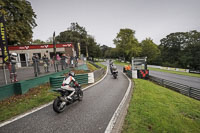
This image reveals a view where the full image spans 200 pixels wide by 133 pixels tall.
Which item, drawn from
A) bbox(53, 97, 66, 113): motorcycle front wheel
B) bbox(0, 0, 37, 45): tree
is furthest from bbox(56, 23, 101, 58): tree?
bbox(53, 97, 66, 113): motorcycle front wheel

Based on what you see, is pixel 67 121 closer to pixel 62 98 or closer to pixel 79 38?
pixel 62 98

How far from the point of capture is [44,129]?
308cm

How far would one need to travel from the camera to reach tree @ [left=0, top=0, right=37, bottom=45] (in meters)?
16.2

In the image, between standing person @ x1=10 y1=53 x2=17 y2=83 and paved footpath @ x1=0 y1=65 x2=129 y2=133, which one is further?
standing person @ x1=10 y1=53 x2=17 y2=83

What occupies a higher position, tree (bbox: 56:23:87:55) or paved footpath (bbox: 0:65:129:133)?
tree (bbox: 56:23:87:55)

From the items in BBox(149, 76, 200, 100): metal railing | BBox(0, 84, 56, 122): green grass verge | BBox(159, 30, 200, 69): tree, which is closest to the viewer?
BBox(0, 84, 56, 122): green grass verge

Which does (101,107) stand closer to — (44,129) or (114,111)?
(114,111)

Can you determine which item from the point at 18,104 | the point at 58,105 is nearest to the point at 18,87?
the point at 18,104

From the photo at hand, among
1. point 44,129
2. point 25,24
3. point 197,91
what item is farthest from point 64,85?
point 25,24

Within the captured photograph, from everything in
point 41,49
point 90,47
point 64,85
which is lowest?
point 64,85

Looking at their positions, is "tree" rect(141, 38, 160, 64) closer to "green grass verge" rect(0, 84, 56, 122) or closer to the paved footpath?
the paved footpath

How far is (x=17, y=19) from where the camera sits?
1766 centimetres

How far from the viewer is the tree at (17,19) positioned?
1623 cm

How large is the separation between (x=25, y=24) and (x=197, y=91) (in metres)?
26.0
